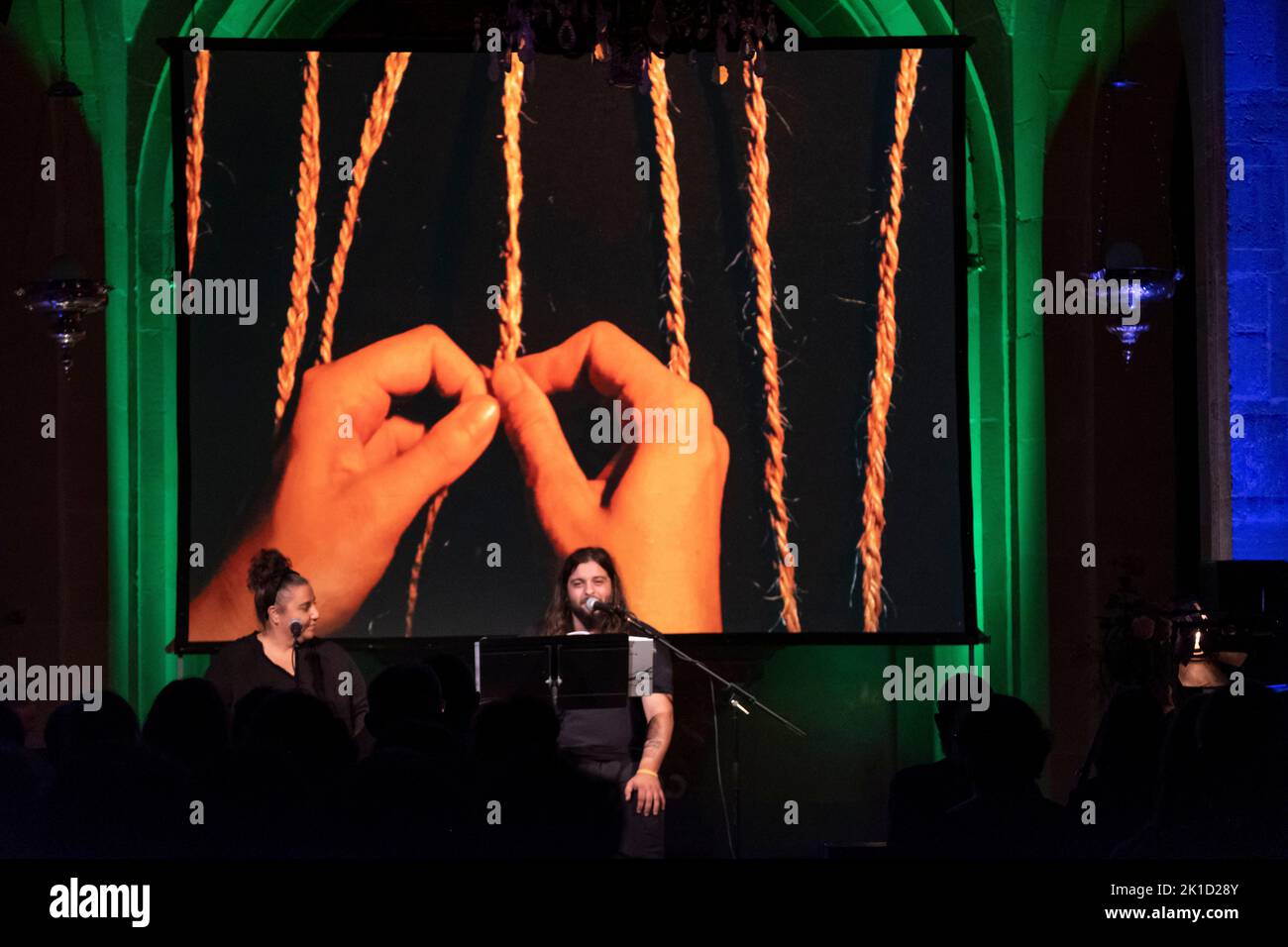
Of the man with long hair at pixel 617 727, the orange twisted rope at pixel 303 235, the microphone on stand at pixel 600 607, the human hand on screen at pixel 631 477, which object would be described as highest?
the orange twisted rope at pixel 303 235

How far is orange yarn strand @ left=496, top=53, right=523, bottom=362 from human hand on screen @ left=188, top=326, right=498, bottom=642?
277mm

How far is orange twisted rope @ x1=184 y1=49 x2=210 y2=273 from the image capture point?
9.21m

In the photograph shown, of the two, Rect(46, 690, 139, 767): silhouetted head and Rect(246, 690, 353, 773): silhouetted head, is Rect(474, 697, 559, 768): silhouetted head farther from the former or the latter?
Rect(46, 690, 139, 767): silhouetted head

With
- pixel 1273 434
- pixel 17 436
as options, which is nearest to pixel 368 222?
pixel 17 436

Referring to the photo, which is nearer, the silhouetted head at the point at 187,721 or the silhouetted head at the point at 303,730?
the silhouetted head at the point at 303,730

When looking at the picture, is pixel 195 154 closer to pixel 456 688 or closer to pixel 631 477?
pixel 631 477

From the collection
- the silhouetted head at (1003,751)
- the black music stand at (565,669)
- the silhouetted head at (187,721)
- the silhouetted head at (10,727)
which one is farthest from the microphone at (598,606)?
the silhouetted head at (1003,751)

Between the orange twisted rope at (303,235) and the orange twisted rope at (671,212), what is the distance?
169 centimetres

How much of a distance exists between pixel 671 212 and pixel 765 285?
0.61m

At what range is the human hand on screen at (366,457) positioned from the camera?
9.20m

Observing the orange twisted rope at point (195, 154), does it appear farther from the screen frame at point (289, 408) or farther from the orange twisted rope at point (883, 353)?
the orange twisted rope at point (883, 353)

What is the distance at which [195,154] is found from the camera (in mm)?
9266

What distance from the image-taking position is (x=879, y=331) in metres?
9.44
